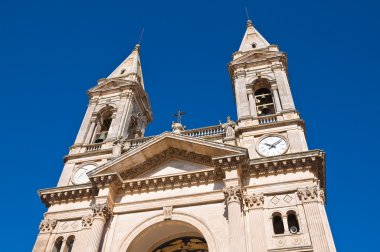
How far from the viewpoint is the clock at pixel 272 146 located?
19641 millimetres

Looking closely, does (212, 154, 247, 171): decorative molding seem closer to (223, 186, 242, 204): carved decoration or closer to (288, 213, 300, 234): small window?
(223, 186, 242, 204): carved decoration

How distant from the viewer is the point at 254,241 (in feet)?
52.4

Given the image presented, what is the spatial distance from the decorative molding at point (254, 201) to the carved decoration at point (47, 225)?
8680 mm

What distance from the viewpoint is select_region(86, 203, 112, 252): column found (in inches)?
662

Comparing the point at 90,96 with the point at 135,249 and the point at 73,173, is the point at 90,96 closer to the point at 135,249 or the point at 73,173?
the point at 73,173

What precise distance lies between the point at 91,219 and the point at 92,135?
7.48 m

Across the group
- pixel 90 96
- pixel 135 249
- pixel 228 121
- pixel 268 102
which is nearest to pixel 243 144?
pixel 228 121

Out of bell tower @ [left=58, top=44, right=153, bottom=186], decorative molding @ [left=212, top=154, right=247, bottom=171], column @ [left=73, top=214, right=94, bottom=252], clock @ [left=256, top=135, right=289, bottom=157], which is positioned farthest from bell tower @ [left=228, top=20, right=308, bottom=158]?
column @ [left=73, top=214, right=94, bottom=252]

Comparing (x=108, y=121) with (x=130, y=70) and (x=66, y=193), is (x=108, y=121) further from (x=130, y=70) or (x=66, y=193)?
(x=66, y=193)

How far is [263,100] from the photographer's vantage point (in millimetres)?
24500

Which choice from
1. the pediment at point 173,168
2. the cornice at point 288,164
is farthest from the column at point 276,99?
Answer: the pediment at point 173,168

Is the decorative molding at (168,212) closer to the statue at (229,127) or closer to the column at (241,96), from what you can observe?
the statue at (229,127)

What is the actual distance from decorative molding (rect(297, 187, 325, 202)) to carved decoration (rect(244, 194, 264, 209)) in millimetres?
1517

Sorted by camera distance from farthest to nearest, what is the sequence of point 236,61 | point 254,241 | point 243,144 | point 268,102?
point 236,61
point 268,102
point 243,144
point 254,241
